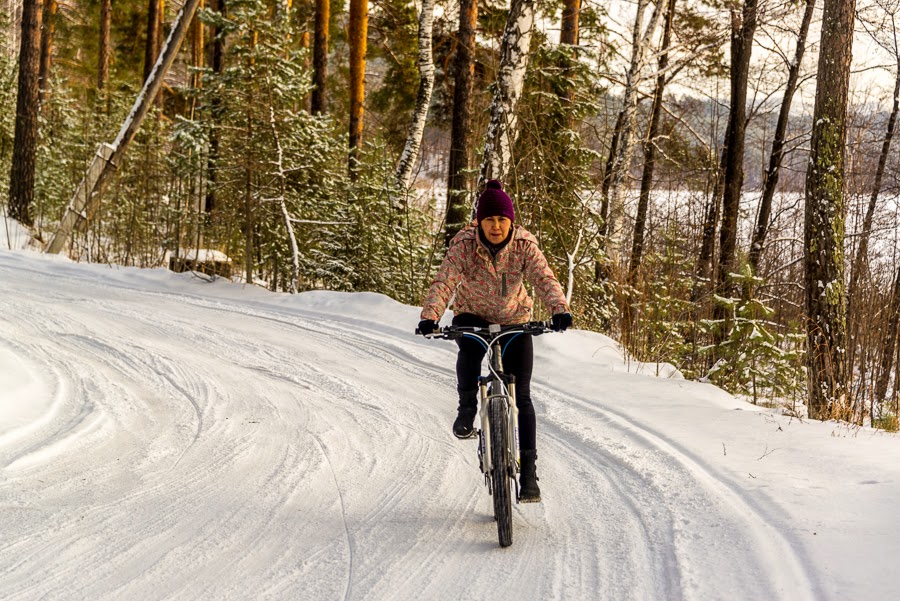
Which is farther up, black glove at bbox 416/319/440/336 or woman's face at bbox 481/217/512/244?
woman's face at bbox 481/217/512/244

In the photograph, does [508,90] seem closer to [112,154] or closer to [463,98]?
[463,98]

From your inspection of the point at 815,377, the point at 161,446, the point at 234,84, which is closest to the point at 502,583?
the point at 161,446

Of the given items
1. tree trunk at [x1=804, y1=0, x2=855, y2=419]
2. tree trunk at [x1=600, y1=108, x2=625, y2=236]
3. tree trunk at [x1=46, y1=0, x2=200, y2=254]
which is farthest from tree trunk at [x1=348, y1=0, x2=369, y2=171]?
tree trunk at [x1=804, y1=0, x2=855, y2=419]

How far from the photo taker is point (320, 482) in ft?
18.4

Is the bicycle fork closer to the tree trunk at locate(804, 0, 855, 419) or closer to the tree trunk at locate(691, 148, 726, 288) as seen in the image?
the tree trunk at locate(804, 0, 855, 419)

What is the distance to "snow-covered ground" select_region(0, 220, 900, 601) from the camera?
407 cm

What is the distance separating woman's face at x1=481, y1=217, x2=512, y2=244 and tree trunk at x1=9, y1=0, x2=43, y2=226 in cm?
1952

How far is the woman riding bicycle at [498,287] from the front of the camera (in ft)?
16.3

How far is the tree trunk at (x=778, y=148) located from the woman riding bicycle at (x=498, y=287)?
14584 millimetres

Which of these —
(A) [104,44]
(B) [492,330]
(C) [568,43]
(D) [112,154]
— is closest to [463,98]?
(C) [568,43]

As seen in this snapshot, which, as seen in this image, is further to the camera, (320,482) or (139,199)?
(139,199)

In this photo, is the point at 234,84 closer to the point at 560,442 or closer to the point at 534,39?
the point at 534,39

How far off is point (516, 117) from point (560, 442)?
6257mm

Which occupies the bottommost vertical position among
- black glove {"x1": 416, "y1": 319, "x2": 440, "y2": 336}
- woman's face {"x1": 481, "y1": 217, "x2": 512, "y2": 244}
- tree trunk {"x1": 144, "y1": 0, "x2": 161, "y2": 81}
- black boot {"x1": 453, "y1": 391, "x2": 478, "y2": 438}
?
black boot {"x1": 453, "y1": 391, "x2": 478, "y2": 438}
